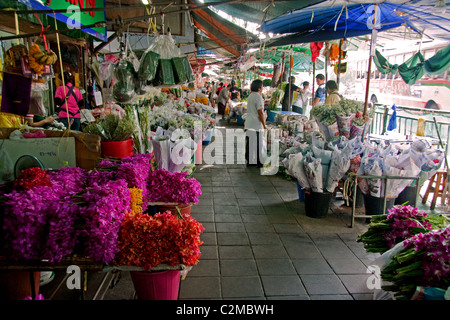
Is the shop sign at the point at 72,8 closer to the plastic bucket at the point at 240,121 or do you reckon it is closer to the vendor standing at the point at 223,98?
the plastic bucket at the point at 240,121

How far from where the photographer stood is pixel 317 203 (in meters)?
4.95

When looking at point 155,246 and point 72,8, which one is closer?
point 155,246

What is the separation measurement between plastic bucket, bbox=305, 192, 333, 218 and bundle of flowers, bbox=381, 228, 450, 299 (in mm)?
2456

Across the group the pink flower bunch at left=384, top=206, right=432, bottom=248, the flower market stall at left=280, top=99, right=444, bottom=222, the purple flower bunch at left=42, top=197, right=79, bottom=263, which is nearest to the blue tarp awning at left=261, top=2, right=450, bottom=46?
the flower market stall at left=280, top=99, right=444, bottom=222

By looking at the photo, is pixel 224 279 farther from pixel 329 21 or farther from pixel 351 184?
pixel 329 21

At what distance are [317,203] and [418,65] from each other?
5.06 meters

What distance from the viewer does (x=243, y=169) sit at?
794 cm

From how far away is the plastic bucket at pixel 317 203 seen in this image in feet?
16.2

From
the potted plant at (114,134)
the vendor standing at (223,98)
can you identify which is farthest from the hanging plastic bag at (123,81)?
the vendor standing at (223,98)

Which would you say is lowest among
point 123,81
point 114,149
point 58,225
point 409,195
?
point 409,195

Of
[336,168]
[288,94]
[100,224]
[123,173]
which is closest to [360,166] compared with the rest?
[336,168]

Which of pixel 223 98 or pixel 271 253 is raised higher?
pixel 223 98

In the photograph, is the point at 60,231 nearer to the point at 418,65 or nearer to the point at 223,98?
the point at 418,65
